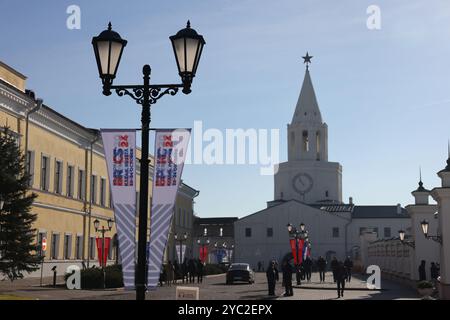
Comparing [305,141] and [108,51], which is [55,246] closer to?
[108,51]

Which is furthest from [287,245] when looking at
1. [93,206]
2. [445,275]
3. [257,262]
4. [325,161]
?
[445,275]

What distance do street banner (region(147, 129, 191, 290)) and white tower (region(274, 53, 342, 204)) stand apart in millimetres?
93467

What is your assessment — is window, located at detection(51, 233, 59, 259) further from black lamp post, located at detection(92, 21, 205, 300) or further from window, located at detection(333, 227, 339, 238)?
window, located at detection(333, 227, 339, 238)

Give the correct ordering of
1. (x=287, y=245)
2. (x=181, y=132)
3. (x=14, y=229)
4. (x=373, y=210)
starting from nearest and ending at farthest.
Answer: (x=181, y=132), (x=14, y=229), (x=287, y=245), (x=373, y=210)

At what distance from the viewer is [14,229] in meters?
26.1

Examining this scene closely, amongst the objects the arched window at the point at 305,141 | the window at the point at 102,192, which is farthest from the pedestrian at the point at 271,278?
the arched window at the point at 305,141

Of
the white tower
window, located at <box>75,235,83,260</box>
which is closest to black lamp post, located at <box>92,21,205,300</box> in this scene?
window, located at <box>75,235,83,260</box>

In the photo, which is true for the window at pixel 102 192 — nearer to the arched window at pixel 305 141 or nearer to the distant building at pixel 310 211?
the distant building at pixel 310 211

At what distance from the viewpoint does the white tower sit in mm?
104938

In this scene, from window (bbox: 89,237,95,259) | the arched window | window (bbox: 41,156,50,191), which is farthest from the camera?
the arched window

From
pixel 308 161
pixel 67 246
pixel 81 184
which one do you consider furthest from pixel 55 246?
pixel 308 161

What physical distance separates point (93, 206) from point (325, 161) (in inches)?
2503

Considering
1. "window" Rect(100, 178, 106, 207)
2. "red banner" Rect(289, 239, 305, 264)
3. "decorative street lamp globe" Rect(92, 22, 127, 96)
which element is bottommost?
"red banner" Rect(289, 239, 305, 264)
